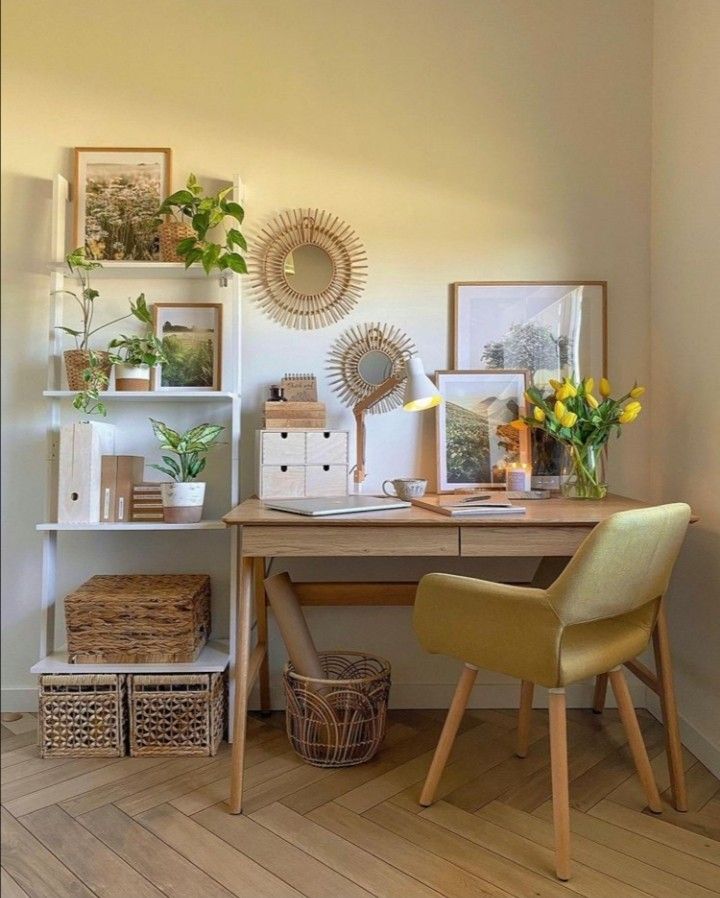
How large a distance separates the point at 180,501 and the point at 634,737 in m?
1.47

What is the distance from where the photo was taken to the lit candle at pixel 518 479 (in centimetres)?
230

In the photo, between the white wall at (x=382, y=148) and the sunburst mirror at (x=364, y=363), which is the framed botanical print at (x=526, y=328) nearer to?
the white wall at (x=382, y=148)

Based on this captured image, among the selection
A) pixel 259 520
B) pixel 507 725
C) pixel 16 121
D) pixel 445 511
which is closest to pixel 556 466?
pixel 445 511

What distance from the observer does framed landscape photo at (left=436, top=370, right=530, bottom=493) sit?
239cm

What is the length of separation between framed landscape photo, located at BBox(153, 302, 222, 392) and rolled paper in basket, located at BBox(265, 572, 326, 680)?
2.40ft

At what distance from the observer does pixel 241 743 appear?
1809 millimetres

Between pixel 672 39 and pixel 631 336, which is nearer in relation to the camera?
pixel 672 39

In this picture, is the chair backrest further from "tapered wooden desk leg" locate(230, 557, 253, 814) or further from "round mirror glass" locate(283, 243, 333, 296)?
"round mirror glass" locate(283, 243, 333, 296)

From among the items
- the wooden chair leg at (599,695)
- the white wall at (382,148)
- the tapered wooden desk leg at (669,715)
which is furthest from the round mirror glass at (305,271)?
the wooden chair leg at (599,695)

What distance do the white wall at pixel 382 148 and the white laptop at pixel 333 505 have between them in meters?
0.39

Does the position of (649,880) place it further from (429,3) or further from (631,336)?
(429,3)

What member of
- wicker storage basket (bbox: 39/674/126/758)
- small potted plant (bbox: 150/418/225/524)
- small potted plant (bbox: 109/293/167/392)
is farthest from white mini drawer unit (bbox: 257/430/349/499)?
wicker storage basket (bbox: 39/674/126/758)

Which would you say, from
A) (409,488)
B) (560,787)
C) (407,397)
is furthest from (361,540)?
(560,787)

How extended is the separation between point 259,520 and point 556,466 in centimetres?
113
